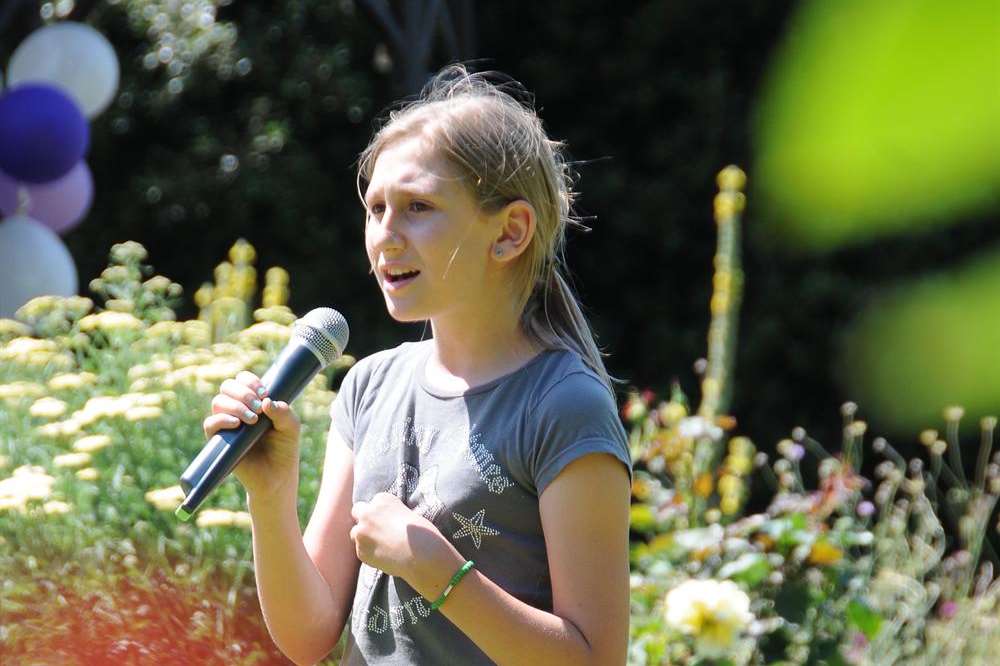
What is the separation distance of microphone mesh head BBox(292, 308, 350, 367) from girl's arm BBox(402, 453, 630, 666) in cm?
28

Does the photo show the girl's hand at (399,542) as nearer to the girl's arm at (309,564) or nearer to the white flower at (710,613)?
the girl's arm at (309,564)

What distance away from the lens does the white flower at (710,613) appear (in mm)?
2734

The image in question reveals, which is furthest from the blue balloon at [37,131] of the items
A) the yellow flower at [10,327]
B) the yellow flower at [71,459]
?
the yellow flower at [71,459]

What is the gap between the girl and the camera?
116cm

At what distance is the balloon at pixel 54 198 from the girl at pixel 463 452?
5.56 m

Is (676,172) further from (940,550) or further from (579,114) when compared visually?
(940,550)

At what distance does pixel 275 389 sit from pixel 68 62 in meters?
6.01

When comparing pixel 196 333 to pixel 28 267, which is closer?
pixel 196 333

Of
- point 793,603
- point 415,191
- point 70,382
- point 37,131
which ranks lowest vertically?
point 793,603

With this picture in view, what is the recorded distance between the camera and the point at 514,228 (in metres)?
1.32

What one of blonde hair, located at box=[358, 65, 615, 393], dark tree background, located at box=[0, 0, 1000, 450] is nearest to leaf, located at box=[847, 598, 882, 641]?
blonde hair, located at box=[358, 65, 615, 393]

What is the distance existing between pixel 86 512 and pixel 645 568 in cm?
148

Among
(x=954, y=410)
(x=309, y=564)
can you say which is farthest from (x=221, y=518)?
(x=954, y=410)

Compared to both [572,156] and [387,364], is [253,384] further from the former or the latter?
[572,156]
